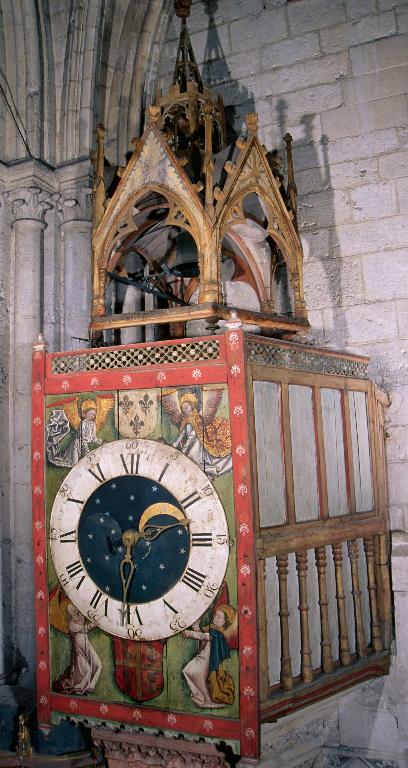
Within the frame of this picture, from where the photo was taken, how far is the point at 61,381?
2957 millimetres

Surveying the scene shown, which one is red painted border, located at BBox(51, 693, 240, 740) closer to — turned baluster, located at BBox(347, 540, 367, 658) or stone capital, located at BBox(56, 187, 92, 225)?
turned baluster, located at BBox(347, 540, 367, 658)

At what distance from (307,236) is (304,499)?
5.71ft

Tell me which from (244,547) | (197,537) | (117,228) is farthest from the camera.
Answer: (117,228)

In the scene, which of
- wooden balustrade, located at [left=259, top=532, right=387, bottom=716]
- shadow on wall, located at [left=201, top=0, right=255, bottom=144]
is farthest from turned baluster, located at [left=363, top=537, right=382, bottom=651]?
shadow on wall, located at [left=201, top=0, right=255, bottom=144]

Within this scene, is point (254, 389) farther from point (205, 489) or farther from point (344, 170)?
point (344, 170)

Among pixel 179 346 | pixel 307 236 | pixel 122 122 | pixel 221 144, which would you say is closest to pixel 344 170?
pixel 307 236

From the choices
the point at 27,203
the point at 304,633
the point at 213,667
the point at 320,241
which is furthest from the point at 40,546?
the point at 320,241

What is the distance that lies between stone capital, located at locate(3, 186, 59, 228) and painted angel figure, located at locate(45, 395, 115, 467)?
1318 millimetres

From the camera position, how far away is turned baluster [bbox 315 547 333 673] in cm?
282

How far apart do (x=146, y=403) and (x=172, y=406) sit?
0.12 meters

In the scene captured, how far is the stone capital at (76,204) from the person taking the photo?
3883mm

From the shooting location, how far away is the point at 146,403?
9.09 feet

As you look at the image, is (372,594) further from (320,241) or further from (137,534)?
(320,241)

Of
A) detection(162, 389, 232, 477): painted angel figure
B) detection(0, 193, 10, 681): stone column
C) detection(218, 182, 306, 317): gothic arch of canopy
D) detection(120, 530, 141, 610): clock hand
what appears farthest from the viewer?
detection(0, 193, 10, 681): stone column
